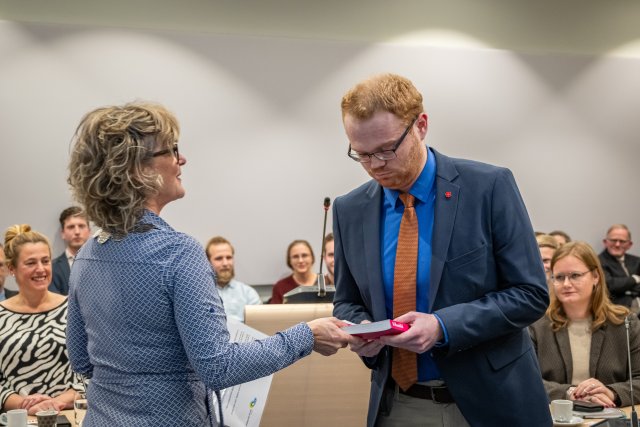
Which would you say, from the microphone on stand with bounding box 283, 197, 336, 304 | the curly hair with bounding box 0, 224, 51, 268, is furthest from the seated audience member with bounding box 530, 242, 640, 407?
the curly hair with bounding box 0, 224, 51, 268

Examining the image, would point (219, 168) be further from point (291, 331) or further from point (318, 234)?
point (291, 331)

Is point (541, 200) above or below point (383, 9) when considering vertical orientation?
below

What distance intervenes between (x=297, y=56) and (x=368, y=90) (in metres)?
5.26

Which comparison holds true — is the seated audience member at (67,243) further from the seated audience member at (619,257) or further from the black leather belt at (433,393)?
the seated audience member at (619,257)

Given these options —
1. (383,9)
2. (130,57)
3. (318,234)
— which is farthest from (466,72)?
(130,57)

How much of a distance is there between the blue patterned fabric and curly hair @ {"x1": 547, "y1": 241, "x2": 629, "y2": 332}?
7.45 ft

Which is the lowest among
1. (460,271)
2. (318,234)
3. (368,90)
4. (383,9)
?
(318,234)

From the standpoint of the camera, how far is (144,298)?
5.60 feet

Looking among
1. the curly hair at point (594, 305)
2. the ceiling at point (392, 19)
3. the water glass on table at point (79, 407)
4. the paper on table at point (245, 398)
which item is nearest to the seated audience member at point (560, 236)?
the ceiling at point (392, 19)

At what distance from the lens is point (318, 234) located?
283 inches

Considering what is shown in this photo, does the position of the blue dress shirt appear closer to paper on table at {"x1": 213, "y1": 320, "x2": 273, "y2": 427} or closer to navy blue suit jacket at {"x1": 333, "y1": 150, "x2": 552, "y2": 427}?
navy blue suit jacket at {"x1": 333, "y1": 150, "x2": 552, "y2": 427}

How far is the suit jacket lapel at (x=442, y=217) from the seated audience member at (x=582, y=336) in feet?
5.51

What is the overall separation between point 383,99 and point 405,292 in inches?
19.6

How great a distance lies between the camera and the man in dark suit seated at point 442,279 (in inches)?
75.7
